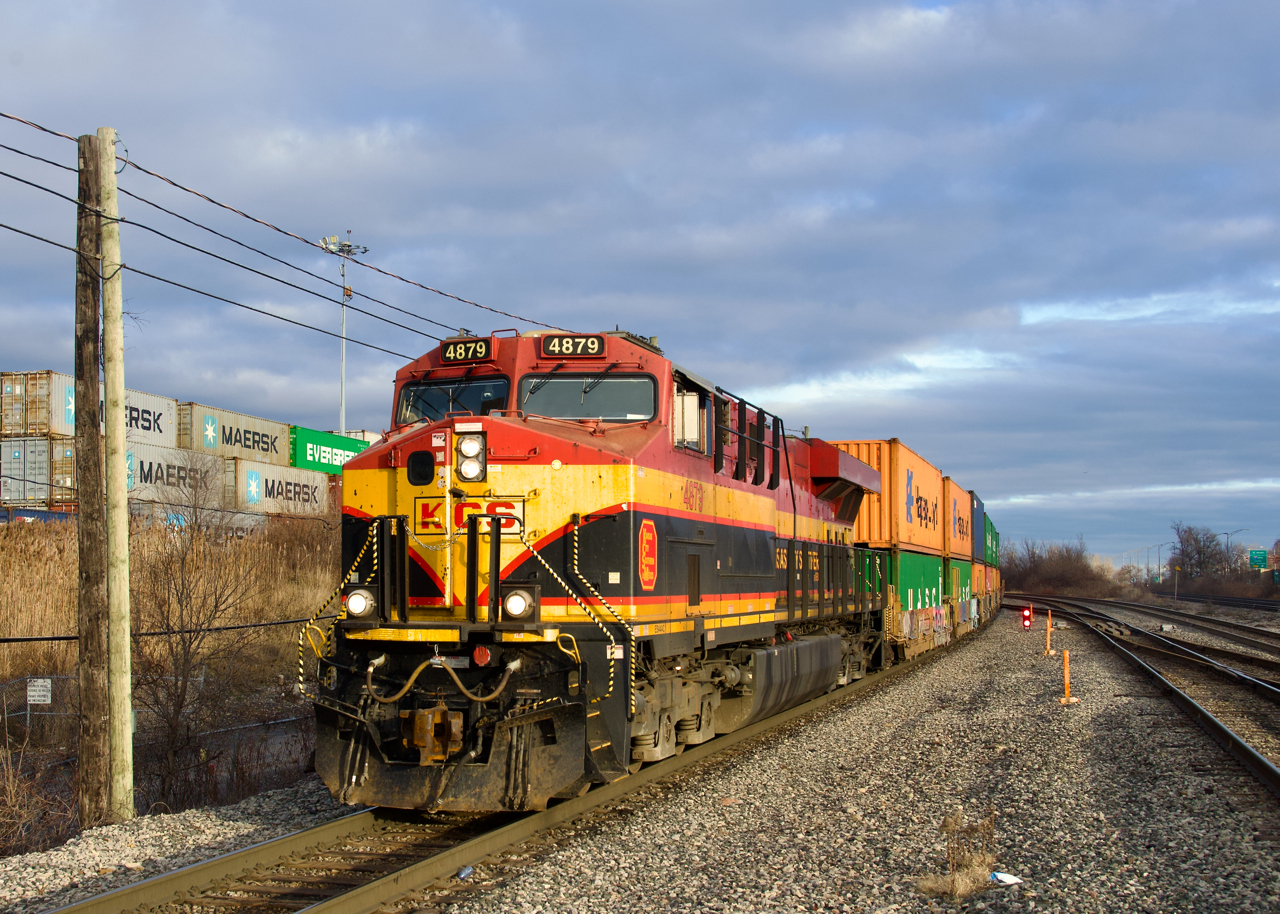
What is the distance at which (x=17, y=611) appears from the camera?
1661cm

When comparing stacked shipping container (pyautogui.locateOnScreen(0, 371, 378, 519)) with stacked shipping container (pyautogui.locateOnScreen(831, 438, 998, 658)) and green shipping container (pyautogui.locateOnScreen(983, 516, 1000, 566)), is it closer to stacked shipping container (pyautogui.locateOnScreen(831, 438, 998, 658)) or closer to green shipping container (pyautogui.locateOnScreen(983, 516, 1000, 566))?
stacked shipping container (pyautogui.locateOnScreen(831, 438, 998, 658))

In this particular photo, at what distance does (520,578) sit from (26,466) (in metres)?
30.0

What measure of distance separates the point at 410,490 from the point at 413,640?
1.11m

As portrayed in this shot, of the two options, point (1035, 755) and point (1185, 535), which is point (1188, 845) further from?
point (1185, 535)

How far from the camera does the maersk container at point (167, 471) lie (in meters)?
32.8

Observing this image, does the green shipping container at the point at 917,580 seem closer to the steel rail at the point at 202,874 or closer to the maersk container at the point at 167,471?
the steel rail at the point at 202,874

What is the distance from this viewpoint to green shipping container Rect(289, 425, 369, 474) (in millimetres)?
41438

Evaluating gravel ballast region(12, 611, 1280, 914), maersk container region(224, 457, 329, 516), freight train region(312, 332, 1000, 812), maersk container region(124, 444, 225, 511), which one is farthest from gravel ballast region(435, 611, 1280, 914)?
maersk container region(224, 457, 329, 516)

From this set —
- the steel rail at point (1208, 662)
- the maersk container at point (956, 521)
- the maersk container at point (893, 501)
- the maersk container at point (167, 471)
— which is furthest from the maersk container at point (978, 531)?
the maersk container at point (167, 471)

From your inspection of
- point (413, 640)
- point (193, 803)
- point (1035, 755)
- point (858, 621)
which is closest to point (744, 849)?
point (413, 640)

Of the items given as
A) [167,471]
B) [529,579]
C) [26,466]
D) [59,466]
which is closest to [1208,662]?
[529,579]

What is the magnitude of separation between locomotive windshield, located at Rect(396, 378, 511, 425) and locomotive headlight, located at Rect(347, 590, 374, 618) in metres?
1.70

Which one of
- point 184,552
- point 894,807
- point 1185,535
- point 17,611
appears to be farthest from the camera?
point 1185,535

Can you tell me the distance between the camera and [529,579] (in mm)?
7324
